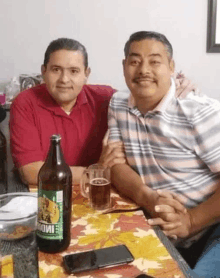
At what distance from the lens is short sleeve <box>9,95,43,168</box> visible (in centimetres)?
153

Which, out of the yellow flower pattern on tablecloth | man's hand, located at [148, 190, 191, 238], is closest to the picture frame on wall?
man's hand, located at [148, 190, 191, 238]

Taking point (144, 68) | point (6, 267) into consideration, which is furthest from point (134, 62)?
point (6, 267)

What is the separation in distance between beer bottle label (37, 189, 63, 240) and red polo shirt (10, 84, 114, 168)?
66cm

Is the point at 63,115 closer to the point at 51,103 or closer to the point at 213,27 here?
the point at 51,103

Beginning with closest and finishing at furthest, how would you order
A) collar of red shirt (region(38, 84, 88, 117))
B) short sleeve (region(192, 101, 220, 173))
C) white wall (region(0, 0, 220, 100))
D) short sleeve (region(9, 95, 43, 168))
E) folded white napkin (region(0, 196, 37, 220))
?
folded white napkin (region(0, 196, 37, 220))
short sleeve (region(192, 101, 220, 173))
short sleeve (region(9, 95, 43, 168))
collar of red shirt (region(38, 84, 88, 117))
white wall (region(0, 0, 220, 100))

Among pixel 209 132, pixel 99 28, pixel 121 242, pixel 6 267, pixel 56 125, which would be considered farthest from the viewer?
pixel 99 28

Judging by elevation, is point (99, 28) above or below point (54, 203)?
above

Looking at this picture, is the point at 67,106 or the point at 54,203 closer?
the point at 54,203

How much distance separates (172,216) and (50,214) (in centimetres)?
46

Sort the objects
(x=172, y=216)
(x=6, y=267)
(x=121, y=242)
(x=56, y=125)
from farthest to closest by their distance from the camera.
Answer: (x=56, y=125), (x=172, y=216), (x=121, y=242), (x=6, y=267)

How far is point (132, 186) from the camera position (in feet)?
4.23

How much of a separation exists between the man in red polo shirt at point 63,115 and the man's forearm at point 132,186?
6 cm

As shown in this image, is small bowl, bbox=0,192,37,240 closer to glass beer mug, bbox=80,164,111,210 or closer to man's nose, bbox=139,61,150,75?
glass beer mug, bbox=80,164,111,210

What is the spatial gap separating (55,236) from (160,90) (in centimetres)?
75
